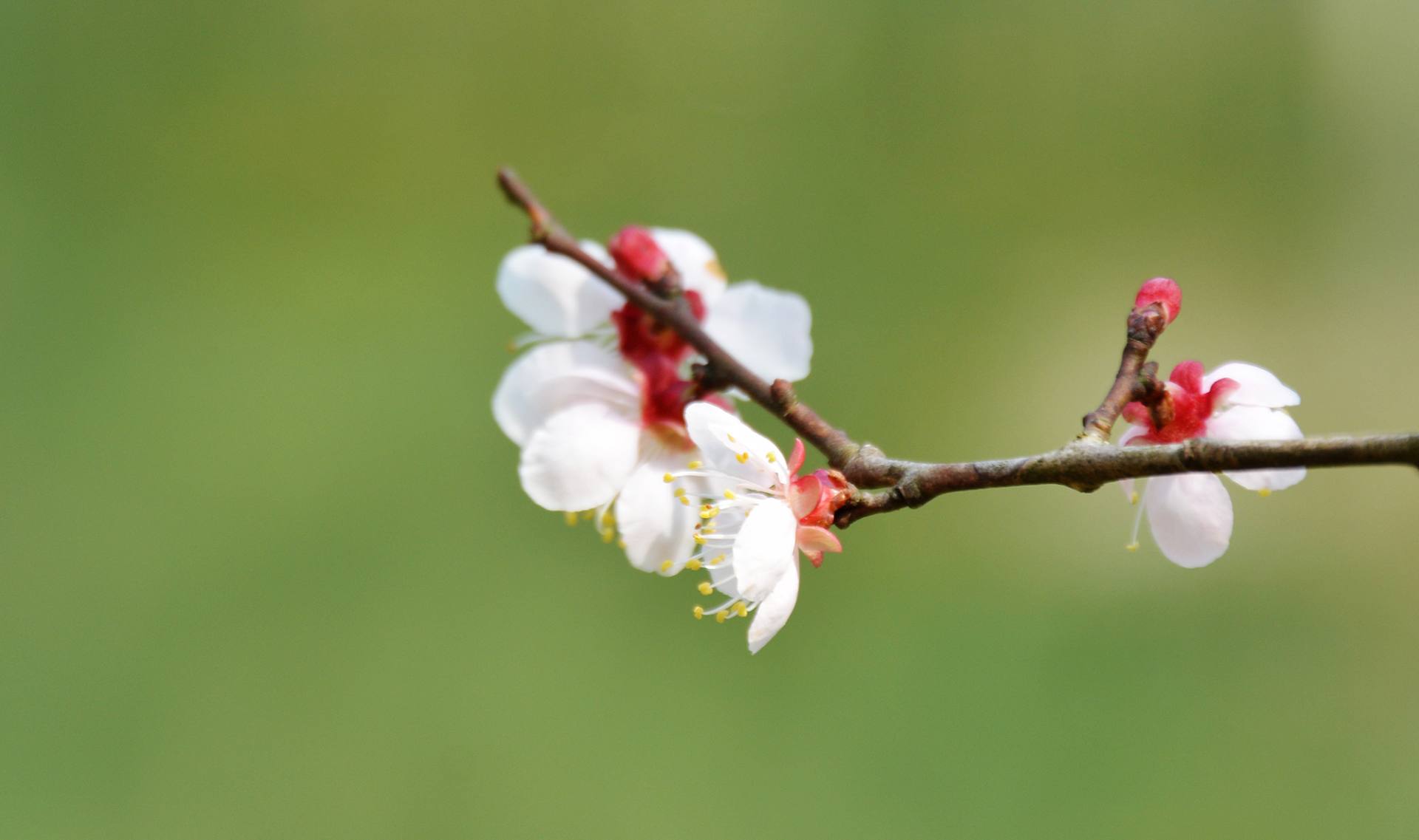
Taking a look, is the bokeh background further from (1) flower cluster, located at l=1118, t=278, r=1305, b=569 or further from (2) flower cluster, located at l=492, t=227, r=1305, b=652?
(1) flower cluster, located at l=1118, t=278, r=1305, b=569

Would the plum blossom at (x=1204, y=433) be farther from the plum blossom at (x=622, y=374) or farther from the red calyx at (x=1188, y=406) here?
the plum blossom at (x=622, y=374)

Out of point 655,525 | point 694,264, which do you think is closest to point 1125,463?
point 655,525

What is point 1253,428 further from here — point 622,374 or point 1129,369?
point 622,374

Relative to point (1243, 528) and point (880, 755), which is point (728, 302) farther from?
point (1243, 528)

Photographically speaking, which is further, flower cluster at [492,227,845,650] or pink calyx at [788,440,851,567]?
flower cluster at [492,227,845,650]

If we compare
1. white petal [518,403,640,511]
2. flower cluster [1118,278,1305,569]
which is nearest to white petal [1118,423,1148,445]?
flower cluster [1118,278,1305,569]
